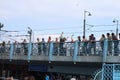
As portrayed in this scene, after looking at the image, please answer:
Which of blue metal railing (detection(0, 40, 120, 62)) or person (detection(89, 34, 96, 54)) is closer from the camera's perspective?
blue metal railing (detection(0, 40, 120, 62))

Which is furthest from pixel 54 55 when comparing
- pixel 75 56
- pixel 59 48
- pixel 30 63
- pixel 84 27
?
pixel 84 27

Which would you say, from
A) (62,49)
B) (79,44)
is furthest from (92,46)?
(62,49)

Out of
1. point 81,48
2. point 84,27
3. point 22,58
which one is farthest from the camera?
point 84,27

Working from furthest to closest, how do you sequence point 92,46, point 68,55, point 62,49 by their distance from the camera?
point 62,49
point 68,55
point 92,46

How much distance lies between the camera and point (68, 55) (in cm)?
2597

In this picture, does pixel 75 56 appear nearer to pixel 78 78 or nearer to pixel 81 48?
pixel 81 48

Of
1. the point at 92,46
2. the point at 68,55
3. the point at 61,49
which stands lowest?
the point at 68,55

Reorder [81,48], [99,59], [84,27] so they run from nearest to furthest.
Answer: [99,59] → [81,48] → [84,27]

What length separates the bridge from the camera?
75.0ft

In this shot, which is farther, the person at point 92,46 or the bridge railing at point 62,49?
the person at point 92,46

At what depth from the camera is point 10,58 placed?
31656mm

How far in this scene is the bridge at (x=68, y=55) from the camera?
22.9 meters

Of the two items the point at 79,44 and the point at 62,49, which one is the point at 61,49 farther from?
the point at 79,44

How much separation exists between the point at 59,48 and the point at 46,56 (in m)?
1.40
